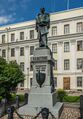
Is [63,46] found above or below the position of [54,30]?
below

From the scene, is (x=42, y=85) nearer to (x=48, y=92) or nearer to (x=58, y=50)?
(x=48, y=92)

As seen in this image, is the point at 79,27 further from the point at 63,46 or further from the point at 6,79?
the point at 6,79

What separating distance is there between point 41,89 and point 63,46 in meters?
31.6

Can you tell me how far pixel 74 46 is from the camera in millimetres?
46031

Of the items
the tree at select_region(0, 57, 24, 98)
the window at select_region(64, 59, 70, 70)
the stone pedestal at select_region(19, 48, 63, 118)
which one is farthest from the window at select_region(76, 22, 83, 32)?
the stone pedestal at select_region(19, 48, 63, 118)

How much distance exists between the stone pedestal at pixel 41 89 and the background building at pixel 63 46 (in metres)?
28.5

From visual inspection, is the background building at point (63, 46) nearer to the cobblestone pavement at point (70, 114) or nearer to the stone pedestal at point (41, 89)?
the cobblestone pavement at point (70, 114)

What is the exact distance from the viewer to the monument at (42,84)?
1566 cm

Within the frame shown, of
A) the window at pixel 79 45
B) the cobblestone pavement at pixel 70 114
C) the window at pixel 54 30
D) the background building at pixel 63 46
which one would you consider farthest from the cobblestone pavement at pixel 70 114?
A: the window at pixel 54 30

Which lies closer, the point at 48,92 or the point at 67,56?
the point at 48,92

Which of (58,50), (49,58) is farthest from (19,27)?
(49,58)

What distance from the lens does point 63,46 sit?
47094mm

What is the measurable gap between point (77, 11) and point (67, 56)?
8917mm

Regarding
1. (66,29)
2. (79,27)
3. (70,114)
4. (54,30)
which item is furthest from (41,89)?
(54,30)
